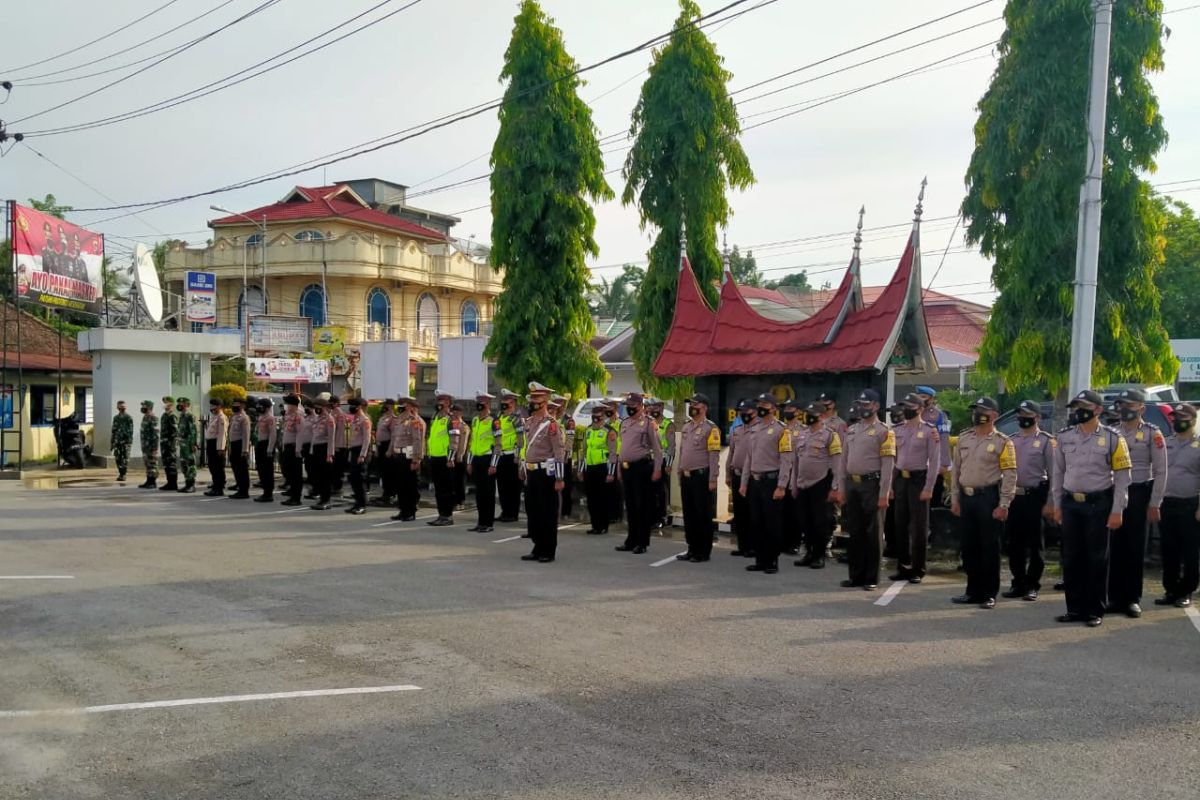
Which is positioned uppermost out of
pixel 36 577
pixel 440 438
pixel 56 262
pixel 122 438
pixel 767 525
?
pixel 56 262

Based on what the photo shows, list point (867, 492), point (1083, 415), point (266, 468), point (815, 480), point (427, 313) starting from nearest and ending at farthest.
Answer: point (1083, 415)
point (867, 492)
point (815, 480)
point (266, 468)
point (427, 313)

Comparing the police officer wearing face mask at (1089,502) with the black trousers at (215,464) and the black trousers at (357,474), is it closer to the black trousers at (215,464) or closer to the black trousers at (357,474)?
the black trousers at (357,474)

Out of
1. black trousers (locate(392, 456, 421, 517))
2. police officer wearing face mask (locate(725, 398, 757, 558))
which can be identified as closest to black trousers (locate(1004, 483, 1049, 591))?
police officer wearing face mask (locate(725, 398, 757, 558))

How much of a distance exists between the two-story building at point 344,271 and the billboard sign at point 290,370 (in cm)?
684

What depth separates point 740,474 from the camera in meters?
11.9

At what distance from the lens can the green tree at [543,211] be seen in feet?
61.6

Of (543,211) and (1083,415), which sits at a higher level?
(543,211)

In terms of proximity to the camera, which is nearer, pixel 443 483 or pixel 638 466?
pixel 638 466

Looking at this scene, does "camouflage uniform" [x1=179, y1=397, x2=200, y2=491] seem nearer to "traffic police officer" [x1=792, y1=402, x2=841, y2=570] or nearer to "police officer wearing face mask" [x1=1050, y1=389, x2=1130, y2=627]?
"traffic police officer" [x1=792, y1=402, x2=841, y2=570]

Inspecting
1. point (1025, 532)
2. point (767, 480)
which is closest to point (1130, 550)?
point (1025, 532)

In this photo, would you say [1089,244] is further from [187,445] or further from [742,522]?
[187,445]

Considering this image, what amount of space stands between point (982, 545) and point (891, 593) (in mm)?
946

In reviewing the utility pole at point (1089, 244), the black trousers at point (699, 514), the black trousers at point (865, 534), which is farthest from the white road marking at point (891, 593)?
the utility pole at point (1089, 244)

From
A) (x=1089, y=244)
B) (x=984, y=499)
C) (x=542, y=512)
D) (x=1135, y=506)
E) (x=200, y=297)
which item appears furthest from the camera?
(x=200, y=297)
